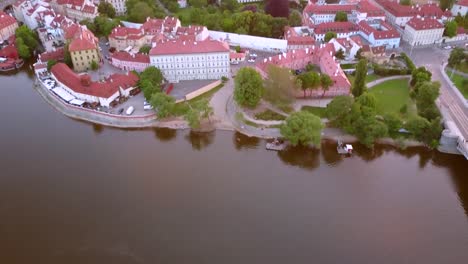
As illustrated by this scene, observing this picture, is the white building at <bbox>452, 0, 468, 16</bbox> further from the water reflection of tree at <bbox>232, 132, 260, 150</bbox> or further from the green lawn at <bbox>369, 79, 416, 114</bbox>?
the water reflection of tree at <bbox>232, 132, 260, 150</bbox>

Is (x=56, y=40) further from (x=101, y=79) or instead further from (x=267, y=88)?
(x=267, y=88)

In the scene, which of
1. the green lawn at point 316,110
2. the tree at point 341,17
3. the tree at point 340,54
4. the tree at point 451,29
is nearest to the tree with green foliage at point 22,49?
the green lawn at point 316,110

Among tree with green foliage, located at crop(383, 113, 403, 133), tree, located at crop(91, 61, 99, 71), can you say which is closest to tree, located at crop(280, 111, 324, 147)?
tree with green foliage, located at crop(383, 113, 403, 133)

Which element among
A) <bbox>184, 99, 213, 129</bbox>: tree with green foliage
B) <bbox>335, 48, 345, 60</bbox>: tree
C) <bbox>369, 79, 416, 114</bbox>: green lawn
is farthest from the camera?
<bbox>335, 48, 345, 60</bbox>: tree

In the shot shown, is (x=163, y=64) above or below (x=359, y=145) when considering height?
above

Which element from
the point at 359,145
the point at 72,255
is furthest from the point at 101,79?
the point at 359,145

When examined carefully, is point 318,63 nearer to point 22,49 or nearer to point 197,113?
point 197,113

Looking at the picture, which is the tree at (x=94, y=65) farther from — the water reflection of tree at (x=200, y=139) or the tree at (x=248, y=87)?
the tree at (x=248, y=87)
